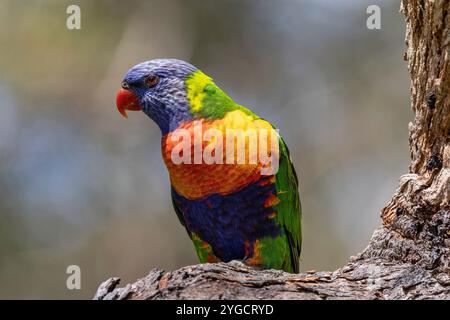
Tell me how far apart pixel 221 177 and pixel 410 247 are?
115 centimetres

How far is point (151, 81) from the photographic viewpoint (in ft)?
12.2

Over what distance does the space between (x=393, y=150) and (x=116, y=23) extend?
422 cm

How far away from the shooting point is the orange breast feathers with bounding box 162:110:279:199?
3260 millimetres

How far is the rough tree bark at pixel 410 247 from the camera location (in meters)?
2.25

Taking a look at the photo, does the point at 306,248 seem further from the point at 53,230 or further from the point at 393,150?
the point at 53,230

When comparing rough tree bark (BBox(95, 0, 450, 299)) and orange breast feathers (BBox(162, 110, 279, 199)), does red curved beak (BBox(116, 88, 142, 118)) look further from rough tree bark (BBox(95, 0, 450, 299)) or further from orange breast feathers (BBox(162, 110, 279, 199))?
rough tree bark (BBox(95, 0, 450, 299))

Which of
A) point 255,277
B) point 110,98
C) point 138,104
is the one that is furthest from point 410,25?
point 110,98

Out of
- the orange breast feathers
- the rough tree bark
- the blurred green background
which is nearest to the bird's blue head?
the orange breast feathers

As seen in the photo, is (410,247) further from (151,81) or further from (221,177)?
(151,81)

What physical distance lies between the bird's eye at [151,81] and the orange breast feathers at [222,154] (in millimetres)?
443

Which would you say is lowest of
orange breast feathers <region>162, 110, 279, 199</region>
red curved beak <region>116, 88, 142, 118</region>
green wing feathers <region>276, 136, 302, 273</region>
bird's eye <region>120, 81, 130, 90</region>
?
green wing feathers <region>276, 136, 302, 273</region>

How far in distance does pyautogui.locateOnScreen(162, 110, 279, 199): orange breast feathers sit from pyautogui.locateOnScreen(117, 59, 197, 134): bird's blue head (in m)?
0.18

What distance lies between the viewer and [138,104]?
383cm

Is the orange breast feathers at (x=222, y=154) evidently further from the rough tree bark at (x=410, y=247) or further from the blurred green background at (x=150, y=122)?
the blurred green background at (x=150, y=122)
